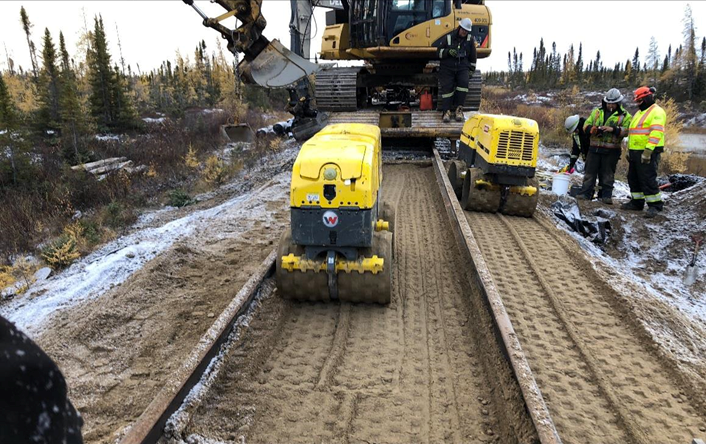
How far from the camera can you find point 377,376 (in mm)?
3549

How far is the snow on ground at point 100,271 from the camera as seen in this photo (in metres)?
5.08

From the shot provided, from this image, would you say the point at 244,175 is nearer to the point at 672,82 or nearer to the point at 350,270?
→ the point at 350,270

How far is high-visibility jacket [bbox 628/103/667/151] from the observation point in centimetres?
813

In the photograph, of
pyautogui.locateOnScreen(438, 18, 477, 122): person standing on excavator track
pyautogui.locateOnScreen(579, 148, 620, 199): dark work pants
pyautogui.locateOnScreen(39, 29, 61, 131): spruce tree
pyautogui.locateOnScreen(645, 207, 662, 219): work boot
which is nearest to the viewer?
pyautogui.locateOnScreen(645, 207, 662, 219): work boot

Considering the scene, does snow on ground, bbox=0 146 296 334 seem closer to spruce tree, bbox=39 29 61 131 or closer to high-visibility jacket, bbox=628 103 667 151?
high-visibility jacket, bbox=628 103 667 151

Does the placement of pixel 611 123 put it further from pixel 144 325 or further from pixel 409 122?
pixel 144 325

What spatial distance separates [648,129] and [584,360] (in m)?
6.16

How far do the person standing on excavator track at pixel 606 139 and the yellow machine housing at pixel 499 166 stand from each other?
227 centimetres

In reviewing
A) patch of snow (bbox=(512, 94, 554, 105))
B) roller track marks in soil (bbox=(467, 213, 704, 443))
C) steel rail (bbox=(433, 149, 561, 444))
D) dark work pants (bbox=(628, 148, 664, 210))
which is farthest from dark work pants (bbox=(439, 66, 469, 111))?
patch of snow (bbox=(512, 94, 554, 105))

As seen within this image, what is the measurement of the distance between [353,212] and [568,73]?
2977 inches

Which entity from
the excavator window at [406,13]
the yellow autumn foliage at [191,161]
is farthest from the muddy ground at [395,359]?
the yellow autumn foliage at [191,161]

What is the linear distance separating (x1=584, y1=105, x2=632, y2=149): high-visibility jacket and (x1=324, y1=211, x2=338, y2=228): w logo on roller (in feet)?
23.8

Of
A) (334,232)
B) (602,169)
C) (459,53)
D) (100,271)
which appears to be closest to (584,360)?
(334,232)

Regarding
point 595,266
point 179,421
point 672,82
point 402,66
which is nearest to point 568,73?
point 672,82
